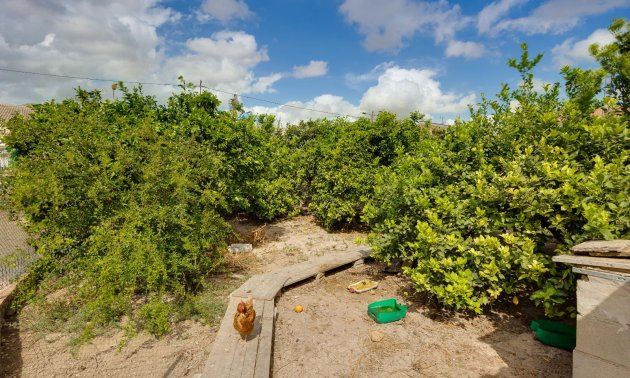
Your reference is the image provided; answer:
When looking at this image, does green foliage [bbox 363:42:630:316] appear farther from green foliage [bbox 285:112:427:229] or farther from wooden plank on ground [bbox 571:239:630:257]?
green foliage [bbox 285:112:427:229]

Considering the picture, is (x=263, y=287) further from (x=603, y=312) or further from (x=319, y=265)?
(x=603, y=312)

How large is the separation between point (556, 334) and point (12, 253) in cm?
801

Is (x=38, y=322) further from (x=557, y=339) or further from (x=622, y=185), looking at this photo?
(x=622, y=185)

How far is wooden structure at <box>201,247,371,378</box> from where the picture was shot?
370cm

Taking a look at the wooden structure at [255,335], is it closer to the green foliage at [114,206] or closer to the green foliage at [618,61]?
the green foliage at [114,206]

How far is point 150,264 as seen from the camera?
202 inches

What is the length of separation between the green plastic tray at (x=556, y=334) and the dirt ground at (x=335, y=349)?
0.35ft

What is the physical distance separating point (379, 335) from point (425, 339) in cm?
68

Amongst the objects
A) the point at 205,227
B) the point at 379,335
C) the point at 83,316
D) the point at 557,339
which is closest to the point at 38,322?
the point at 83,316

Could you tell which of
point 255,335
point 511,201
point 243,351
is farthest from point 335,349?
point 511,201

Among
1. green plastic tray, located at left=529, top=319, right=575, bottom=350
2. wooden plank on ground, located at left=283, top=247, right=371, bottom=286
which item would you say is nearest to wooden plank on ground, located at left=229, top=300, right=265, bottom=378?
wooden plank on ground, located at left=283, top=247, right=371, bottom=286

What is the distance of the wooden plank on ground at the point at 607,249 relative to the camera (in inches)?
114

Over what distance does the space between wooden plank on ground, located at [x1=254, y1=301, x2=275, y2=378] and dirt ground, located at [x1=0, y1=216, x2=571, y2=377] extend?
1.09 feet

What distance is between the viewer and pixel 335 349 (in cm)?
463
